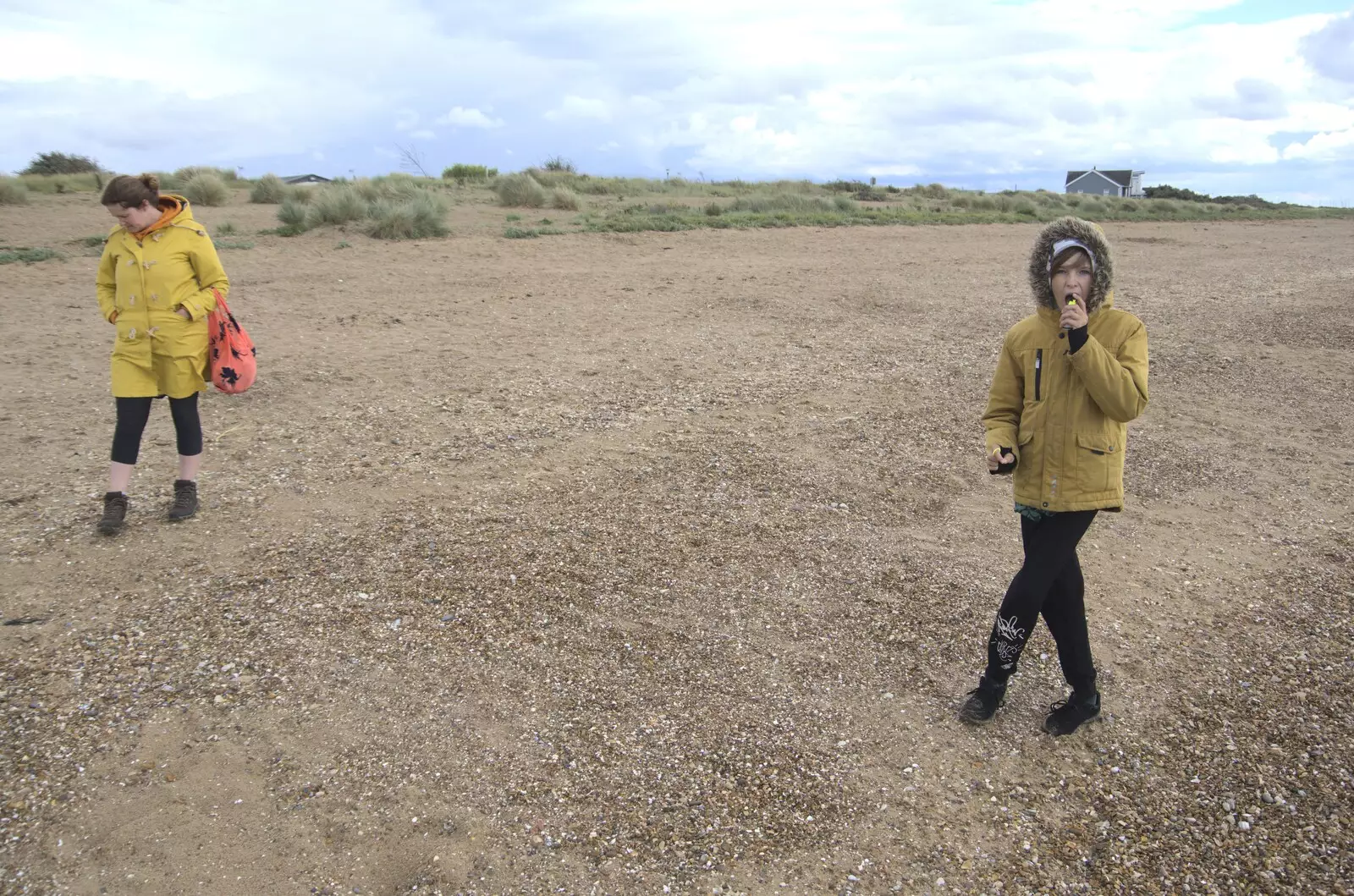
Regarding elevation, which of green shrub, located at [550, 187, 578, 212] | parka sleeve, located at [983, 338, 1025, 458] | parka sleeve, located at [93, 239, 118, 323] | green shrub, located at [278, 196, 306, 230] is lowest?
parka sleeve, located at [983, 338, 1025, 458]

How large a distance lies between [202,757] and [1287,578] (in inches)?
191

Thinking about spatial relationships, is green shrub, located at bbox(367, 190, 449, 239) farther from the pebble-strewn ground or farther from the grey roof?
the grey roof

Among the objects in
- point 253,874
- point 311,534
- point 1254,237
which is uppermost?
point 1254,237

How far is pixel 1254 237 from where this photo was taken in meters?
22.4

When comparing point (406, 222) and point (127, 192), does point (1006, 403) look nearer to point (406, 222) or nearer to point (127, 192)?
point (127, 192)

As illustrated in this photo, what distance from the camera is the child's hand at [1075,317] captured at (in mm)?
2674

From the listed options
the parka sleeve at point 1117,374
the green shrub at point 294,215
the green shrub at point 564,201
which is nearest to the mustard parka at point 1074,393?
the parka sleeve at point 1117,374

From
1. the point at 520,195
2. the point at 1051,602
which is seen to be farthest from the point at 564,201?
the point at 1051,602

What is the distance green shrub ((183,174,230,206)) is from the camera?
18312 millimetres

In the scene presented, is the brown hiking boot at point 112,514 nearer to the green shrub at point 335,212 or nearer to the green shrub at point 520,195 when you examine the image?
the green shrub at point 335,212

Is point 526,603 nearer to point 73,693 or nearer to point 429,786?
point 429,786

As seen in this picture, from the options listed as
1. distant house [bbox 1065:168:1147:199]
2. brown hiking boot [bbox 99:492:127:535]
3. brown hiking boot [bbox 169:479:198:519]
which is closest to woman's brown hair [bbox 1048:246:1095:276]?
brown hiking boot [bbox 169:479:198:519]

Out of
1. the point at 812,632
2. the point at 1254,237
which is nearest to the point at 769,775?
the point at 812,632

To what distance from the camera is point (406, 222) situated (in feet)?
48.5
